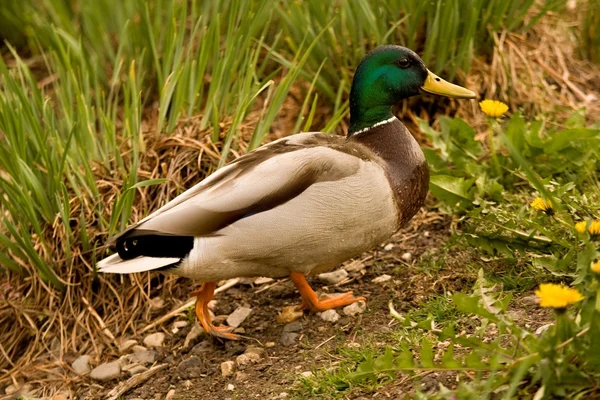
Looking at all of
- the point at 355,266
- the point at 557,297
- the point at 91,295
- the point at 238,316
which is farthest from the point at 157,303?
the point at 557,297

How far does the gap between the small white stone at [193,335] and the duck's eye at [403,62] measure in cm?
133

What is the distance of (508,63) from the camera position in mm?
4664

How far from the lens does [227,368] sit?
3373mm

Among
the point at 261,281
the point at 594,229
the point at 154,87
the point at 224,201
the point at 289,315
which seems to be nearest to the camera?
the point at 594,229

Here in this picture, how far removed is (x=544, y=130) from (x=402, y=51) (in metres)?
1.16

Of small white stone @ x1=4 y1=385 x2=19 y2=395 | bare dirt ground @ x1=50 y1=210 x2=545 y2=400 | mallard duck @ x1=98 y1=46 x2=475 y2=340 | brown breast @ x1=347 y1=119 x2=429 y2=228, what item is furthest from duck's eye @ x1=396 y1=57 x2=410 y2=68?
small white stone @ x1=4 y1=385 x2=19 y2=395

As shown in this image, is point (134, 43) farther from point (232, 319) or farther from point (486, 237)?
A: point (486, 237)

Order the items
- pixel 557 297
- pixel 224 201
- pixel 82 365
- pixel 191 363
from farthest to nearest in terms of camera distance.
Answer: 1. pixel 82 365
2. pixel 191 363
3. pixel 224 201
4. pixel 557 297

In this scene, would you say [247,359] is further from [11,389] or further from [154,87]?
[154,87]

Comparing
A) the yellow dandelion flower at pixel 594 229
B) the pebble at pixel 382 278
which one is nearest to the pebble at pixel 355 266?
the pebble at pixel 382 278

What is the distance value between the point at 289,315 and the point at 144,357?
61cm

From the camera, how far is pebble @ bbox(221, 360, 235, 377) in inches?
132

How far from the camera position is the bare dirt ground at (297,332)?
10.5ft

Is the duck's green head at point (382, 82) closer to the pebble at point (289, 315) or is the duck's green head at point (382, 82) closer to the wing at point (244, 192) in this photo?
the wing at point (244, 192)
